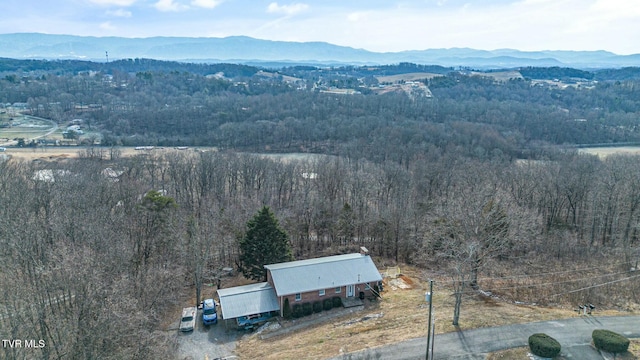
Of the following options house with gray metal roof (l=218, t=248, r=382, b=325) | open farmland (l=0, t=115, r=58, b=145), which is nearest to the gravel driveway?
house with gray metal roof (l=218, t=248, r=382, b=325)

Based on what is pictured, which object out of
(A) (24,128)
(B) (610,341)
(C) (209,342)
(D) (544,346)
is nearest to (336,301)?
(C) (209,342)

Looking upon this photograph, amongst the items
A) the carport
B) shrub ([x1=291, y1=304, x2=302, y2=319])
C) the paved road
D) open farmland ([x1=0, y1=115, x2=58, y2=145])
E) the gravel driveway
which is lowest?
the gravel driveway

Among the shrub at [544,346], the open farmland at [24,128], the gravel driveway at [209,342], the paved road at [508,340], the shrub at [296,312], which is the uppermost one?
the open farmland at [24,128]

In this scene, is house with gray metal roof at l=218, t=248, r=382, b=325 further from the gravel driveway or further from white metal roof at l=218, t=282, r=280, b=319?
the gravel driveway

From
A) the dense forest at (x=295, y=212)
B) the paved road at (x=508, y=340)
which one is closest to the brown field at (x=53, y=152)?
the dense forest at (x=295, y=212)

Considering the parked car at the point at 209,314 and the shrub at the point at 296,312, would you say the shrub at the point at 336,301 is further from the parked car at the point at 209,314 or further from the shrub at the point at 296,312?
the parked car at the point at 209,314

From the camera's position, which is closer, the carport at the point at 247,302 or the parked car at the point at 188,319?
the parked car at the point at 188,319

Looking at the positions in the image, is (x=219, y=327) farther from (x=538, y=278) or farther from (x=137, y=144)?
(x=137, y=144)

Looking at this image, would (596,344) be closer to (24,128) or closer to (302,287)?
(302,287)
